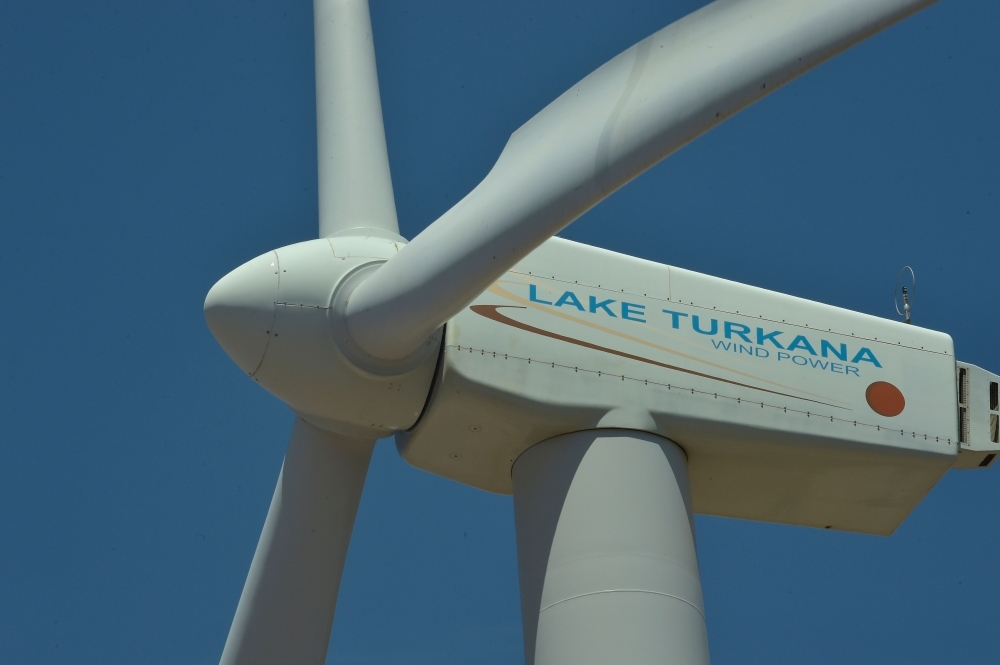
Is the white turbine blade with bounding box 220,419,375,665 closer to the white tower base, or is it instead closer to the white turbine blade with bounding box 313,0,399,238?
the white tower base

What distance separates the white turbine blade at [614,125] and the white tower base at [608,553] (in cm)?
188

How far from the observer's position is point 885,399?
13.0m

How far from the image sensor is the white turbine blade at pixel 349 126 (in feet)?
42.9

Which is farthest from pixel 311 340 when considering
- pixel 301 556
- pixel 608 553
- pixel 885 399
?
pixel 885 399

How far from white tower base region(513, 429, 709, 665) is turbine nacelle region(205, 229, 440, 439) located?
4.33ft

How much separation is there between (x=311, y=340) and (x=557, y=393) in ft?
6.69

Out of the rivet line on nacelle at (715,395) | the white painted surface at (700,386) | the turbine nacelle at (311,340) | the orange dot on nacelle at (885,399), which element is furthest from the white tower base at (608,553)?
the orange dot on nacelle at (885,399)

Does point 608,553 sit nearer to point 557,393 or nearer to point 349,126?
point 557,393

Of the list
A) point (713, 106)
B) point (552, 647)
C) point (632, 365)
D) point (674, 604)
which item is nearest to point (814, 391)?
point (632, 365)

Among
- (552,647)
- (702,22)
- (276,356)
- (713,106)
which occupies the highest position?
(702,22)

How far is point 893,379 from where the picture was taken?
13078 millimetres

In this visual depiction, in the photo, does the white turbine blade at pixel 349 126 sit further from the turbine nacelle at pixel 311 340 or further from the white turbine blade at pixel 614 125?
the white turbine blade at pixel 614 125

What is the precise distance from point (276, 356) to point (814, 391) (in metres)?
4.63

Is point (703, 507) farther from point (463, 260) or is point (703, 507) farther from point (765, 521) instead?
point (463, 260)
